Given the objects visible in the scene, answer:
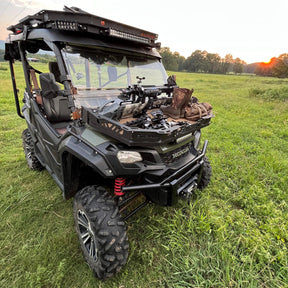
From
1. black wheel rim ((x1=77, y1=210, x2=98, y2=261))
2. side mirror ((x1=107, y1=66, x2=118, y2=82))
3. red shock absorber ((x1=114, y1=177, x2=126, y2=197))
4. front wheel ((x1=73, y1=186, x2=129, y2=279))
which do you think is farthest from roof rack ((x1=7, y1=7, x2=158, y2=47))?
black wheel rim ((x1=77, y1=210, x2=98, y2=261))

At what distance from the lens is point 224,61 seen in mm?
59188

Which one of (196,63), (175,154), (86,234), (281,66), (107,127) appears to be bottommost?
(86,234)

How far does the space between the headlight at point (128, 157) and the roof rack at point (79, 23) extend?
1452 millimetres

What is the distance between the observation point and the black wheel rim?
1.95 meters

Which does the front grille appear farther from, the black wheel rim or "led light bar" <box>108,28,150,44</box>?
"led light bar" <box>108,28,150,44</box>

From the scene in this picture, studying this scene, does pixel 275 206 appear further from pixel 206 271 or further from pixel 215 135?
pixel 215 135

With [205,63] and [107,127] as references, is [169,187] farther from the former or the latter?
[205,63]

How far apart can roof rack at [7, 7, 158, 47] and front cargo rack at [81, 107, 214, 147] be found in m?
0.97

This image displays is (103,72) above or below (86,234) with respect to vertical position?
above

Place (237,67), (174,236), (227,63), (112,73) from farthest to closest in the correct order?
(237,67) < (227,63) < (112,73) < (174,236)

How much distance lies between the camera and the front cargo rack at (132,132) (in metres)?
1.59

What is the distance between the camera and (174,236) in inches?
93.0

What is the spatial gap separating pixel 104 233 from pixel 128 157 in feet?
2.39

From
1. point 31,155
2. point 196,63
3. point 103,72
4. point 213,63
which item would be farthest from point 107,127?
point 213,63
